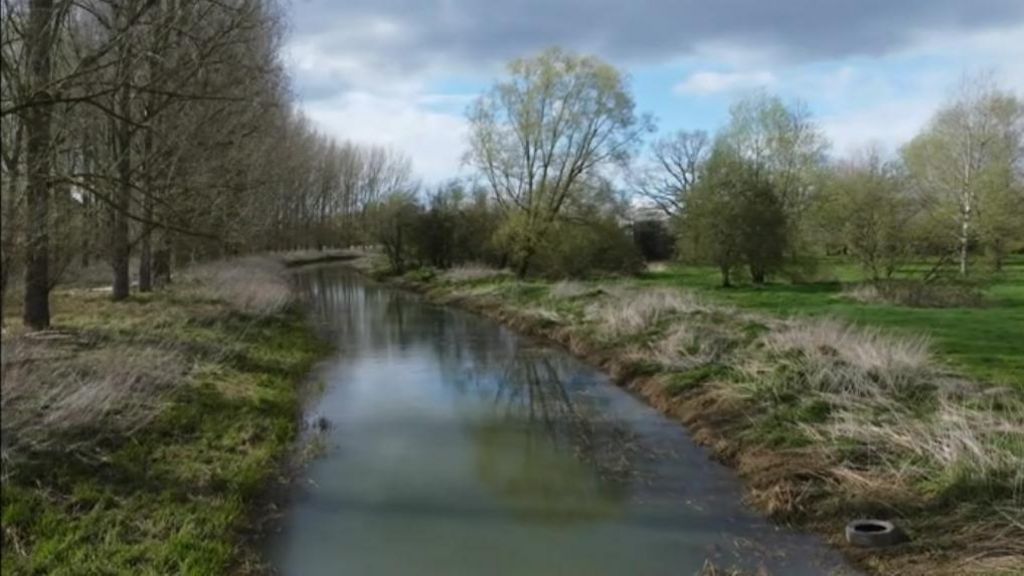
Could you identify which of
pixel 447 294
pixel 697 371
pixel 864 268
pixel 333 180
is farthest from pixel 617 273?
pixel 333 180

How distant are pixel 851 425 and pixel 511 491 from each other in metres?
3.64

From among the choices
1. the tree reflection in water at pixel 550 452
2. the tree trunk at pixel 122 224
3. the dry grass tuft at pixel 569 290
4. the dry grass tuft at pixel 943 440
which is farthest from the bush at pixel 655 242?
the dry grass tuft at pixel 943 440

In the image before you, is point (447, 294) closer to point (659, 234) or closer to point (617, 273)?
point (617, 273)

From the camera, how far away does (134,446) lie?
784cm

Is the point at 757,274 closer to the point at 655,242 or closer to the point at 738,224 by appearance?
the point at 738,224

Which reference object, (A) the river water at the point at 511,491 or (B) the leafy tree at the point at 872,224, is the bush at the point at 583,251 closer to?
(B) the leafy tree at the point at 872,224

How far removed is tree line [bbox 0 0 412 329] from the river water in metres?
3.42

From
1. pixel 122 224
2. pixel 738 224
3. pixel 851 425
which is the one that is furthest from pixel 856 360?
pixel 738 224

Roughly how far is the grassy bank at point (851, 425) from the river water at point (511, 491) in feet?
1.59

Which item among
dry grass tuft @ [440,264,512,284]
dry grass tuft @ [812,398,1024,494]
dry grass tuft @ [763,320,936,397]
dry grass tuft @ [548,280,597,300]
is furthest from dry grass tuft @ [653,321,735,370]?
dry grass tuft @ [440,264,512,284]

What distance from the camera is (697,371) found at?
12797mm

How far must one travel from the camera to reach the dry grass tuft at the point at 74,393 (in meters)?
6.84

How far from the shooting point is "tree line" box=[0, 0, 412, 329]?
9203 mm

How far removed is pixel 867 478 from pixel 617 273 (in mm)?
26096
